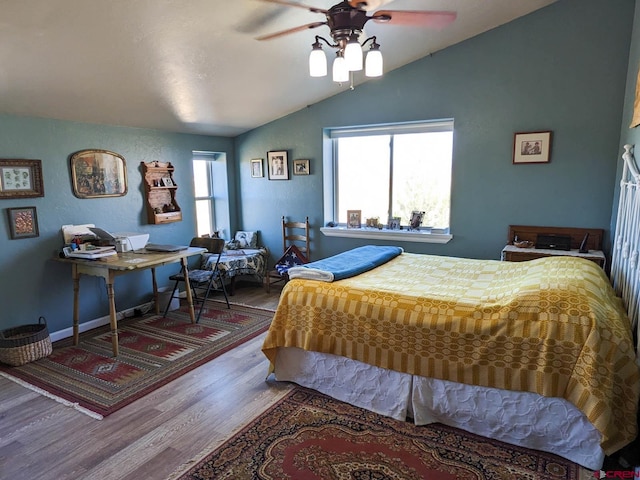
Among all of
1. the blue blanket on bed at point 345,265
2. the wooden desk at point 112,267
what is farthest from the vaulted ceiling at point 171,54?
the blue blanket on bed at point 345,265

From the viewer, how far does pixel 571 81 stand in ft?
11.1

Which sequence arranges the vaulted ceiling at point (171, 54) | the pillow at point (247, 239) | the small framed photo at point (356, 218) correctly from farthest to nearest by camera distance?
1. the pillow at point (247, 239)
2. the small framed photo at point (356, 218)
3. the vaulted ceiling at point (171, 54)

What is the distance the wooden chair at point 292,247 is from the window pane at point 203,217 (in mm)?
1080

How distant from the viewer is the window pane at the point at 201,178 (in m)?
5.20

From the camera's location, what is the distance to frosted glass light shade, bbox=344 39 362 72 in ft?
6.83

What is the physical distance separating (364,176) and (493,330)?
296 cm

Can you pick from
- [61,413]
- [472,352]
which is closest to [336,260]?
[472,352]

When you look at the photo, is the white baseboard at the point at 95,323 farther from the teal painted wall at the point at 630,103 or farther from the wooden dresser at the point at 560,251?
the teal painted wall at the point at 630,103

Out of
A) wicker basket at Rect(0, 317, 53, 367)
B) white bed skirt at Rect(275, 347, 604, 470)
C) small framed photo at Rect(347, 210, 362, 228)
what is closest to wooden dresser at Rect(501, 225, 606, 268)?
small framed photo at Rect(347, 210, 362, 228)

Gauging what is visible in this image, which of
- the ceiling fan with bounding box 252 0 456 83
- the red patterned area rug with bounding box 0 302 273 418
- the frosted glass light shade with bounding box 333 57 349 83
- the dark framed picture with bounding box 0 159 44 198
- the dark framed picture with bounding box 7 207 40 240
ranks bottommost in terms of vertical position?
the red patterned area rug with bounding box 0 302 273 418

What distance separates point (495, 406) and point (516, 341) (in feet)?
1.25

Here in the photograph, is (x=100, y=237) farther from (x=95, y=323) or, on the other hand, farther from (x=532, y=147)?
(x=532, y=147)

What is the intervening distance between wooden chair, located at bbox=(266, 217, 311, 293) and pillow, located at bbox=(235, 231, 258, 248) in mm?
459

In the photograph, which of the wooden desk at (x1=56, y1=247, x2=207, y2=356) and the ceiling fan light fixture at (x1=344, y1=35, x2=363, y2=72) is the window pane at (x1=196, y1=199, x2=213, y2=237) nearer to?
the wooden desk at (x1=56, y1=247, x2=207, y2=356)
